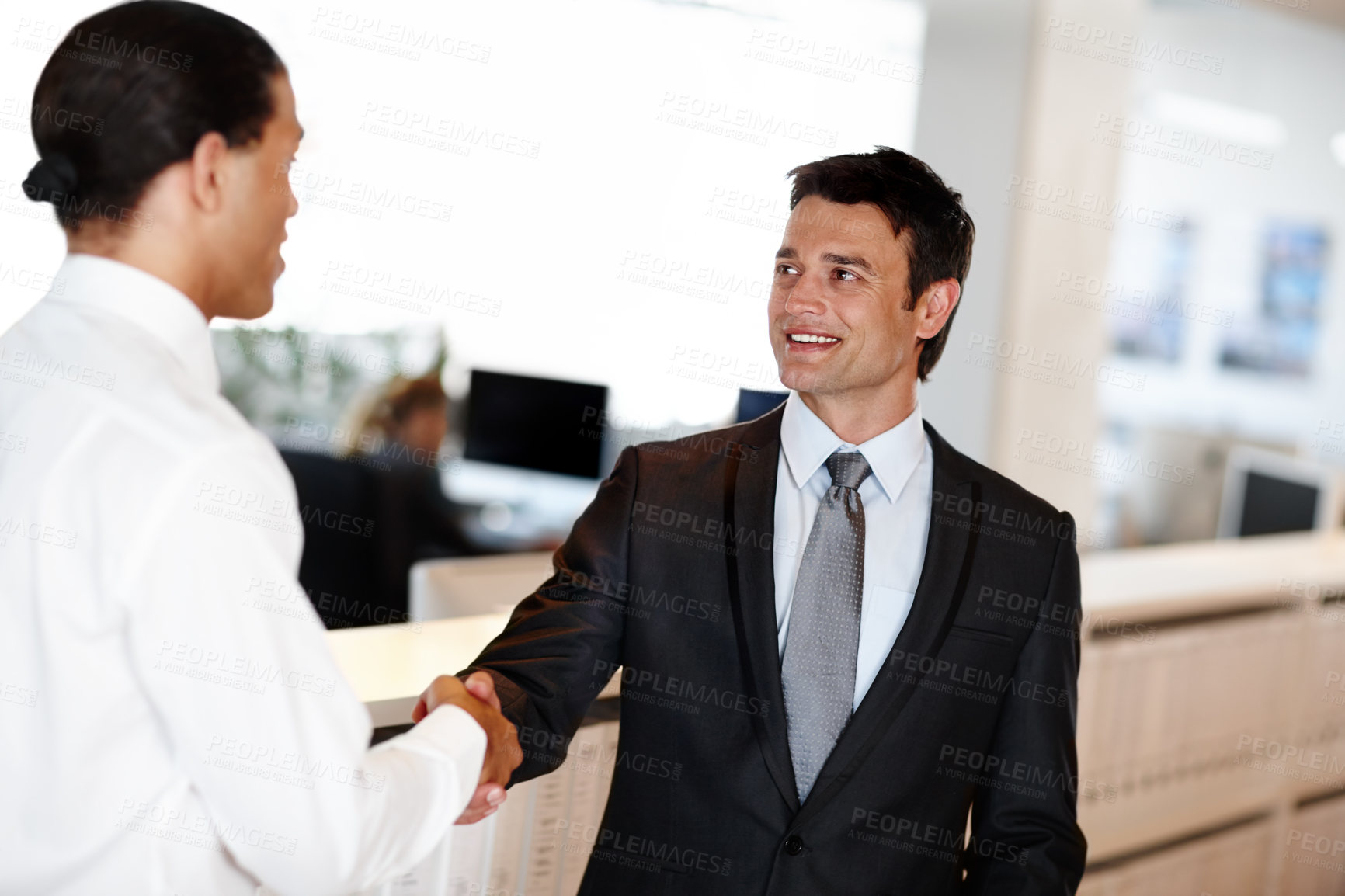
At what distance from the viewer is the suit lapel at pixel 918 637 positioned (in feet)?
5.22

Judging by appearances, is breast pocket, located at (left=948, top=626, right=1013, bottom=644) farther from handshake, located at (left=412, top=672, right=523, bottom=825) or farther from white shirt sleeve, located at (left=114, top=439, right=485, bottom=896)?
white shirt sleeve, located at (left=114, top=439, right=485, bottom=896)

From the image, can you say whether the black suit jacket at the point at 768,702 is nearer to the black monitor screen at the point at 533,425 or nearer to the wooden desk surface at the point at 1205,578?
the wooden desk surface at the point at 1205,578

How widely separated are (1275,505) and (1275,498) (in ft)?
0.12

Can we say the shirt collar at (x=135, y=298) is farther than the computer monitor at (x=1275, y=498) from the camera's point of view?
No

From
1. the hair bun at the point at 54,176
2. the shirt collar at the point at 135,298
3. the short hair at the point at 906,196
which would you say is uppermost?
the short hair at the point at 906,196

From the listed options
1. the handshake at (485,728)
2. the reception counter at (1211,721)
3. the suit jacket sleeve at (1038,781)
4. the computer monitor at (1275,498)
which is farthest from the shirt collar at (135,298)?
the computer monitor at (1275,498)

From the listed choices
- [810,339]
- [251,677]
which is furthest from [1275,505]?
[251,677]

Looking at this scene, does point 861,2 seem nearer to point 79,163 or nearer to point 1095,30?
point 1095,30

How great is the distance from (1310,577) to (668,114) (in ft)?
11.5

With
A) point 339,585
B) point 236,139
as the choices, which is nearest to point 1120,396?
point 339,585

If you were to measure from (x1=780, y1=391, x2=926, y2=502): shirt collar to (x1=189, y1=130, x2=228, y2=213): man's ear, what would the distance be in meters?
0.96

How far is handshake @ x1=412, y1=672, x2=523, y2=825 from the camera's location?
4.89 feet

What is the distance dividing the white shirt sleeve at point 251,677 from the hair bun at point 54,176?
300 mm

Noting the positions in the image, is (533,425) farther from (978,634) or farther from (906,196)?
(978,634)
